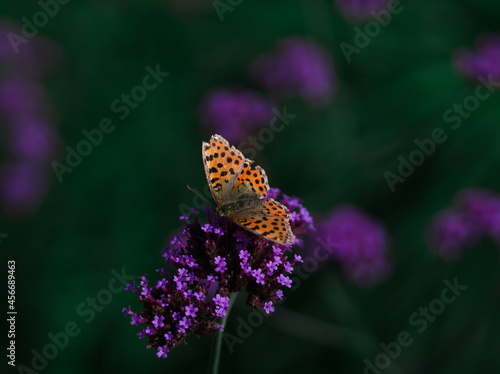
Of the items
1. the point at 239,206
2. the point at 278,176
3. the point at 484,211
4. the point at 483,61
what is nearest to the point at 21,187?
the point at 278,176

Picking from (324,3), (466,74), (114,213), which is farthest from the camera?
(324,3)

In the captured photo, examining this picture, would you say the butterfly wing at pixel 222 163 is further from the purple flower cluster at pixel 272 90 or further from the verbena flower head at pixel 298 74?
the verbena flower head at pixel 298 74

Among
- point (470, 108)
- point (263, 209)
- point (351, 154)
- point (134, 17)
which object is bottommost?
point (134, 17)

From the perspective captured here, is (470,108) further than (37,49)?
No

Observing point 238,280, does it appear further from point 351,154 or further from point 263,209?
point 351,154

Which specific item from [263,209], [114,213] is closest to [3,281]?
[114,213]

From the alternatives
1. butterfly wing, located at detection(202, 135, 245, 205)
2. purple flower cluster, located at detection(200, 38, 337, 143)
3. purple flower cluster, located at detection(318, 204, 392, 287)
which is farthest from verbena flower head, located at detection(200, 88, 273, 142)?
butterfly wing, located at detection(202, 135, 245, 205)

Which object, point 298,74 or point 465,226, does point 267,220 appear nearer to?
point 465,226
